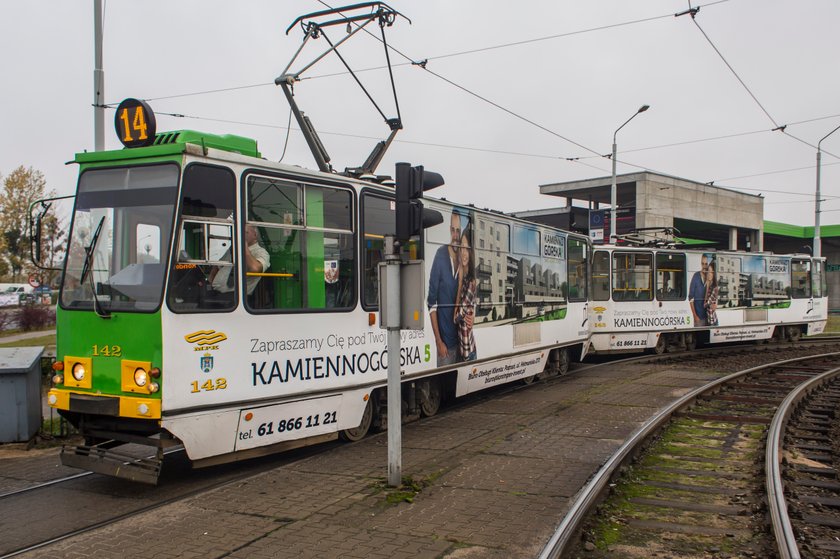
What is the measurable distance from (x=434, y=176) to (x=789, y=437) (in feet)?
18.4

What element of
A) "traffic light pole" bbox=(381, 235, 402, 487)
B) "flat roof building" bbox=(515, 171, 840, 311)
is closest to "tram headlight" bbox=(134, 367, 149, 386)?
"traffic light pole" bbox=(381, 235, 402, 487)

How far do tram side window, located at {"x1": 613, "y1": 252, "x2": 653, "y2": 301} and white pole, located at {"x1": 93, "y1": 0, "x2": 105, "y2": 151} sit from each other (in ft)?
41.2

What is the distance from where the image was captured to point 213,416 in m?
6.39

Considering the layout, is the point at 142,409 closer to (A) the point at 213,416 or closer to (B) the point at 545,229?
(A) the point at 213,416

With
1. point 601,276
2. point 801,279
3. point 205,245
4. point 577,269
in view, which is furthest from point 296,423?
point 801,279

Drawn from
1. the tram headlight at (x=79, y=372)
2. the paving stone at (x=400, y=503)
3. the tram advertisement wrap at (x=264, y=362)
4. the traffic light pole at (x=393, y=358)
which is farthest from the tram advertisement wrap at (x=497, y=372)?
the tram headlight at (x=79, y=372)

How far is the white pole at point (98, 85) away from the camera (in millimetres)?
10359

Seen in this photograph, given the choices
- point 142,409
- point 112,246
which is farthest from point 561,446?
point 112,246

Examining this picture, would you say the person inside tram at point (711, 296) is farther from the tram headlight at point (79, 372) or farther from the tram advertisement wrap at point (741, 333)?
the tram headlight at point (79, 372)

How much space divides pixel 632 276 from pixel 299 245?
1343 cm

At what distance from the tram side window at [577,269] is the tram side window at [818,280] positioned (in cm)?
1468

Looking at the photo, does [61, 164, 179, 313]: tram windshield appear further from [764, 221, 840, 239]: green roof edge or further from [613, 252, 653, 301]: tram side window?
[764, 221, 840, 239]: green roof edge

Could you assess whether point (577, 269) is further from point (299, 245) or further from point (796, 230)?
point (796, 230)

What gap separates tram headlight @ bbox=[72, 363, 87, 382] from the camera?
636 cm
